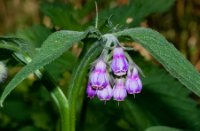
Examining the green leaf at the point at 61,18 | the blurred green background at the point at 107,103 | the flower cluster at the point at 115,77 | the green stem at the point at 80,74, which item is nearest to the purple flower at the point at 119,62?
the flower cluster at the point at 115,77

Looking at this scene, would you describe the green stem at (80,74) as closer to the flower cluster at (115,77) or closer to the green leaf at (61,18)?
the flower cluster at (115,77)

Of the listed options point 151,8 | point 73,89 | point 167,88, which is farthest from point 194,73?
point 151,8

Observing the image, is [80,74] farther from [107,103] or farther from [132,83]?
[107,103]

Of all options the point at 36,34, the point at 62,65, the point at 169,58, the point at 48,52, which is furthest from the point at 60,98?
the point at 36,34

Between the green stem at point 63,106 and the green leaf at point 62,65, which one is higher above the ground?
the green leaf at point 62,65

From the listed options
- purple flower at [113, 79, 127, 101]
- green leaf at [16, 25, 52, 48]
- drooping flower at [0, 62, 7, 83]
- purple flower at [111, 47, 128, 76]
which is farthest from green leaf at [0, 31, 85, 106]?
green leaf at [16, 25, 52, 48]

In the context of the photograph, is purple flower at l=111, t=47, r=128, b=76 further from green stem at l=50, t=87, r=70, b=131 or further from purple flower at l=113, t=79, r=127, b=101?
green stem at l=50, t=87, r=70, b=131

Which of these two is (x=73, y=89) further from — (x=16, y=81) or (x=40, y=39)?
(x=40, y=39)
